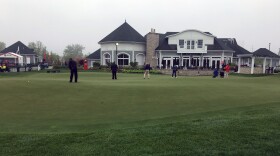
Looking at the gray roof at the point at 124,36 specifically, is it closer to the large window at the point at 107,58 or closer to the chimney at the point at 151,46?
the chimney at the point at 151,46

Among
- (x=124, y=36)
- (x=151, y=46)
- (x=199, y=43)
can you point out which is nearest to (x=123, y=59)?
(x=124, y=36)

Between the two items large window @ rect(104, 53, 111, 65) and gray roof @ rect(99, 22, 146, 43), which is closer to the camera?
gray roof @ rect(99, 22, 146, 43)

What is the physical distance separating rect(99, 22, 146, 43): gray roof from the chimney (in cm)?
213

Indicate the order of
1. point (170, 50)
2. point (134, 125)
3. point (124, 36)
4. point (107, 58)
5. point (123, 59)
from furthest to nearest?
1. point (107, 58)
2. point (124, 36)
3. point (123, 59)
4. point (170, 50)
5. point (134, 125)

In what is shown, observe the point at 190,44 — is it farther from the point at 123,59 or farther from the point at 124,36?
the point at 123,59

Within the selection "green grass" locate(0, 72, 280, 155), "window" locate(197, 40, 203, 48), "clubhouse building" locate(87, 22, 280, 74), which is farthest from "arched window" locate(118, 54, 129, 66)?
"green grass" locate(0, 72, 280, 155)

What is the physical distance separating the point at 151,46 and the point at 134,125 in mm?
45493

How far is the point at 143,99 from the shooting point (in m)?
11.6

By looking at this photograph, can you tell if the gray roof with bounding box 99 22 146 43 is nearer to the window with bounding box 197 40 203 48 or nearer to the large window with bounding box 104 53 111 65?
the large window with bounding box 104 53 111 65

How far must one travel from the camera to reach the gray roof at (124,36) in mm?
51569

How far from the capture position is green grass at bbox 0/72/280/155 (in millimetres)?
5250

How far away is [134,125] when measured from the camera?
23.6ft

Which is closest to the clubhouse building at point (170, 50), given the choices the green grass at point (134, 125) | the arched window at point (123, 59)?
the arched window at point (123, 59)

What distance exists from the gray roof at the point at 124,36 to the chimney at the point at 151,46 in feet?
6.99
